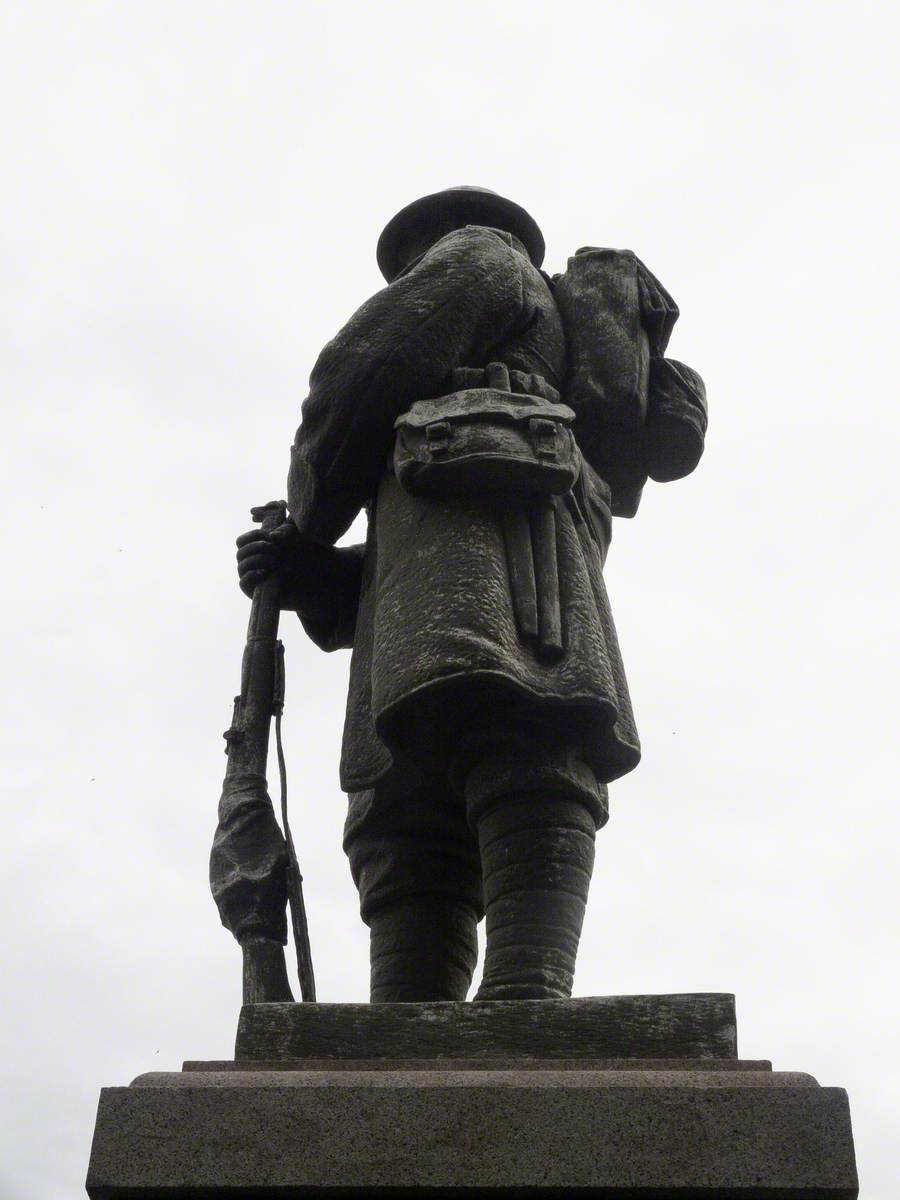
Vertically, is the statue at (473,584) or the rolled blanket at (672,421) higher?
the rolled blanket at (672,421)

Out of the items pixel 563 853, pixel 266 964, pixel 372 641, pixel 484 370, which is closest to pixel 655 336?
pixel 484 370

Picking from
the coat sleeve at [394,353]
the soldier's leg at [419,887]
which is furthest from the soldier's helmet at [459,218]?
the soldier's leg at [419,887]

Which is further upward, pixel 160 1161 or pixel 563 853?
pixel 563 853

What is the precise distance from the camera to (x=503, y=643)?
396 cm

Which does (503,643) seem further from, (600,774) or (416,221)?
(416,221)

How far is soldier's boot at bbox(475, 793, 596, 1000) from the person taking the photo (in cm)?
369

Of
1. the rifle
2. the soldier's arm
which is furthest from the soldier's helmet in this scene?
the rifle

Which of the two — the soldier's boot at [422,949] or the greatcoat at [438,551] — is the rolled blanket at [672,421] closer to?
the greatcoat at [438,551]

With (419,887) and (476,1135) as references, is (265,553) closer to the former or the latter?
(419,887)

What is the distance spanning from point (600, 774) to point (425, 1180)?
1.46 metres

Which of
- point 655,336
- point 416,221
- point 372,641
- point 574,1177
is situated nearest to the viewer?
point 574,1177

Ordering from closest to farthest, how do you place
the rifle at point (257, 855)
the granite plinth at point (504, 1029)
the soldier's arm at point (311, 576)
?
1. the granite plinth at point (504, 1029)
2. the rifle at point (257, 855)
3. the soldier's arm at point (311, 576)

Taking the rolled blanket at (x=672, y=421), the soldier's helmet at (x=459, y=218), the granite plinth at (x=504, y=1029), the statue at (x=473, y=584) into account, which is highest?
the soldier's helmet at (x=459, y=218)

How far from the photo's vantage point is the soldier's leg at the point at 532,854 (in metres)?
3.71
